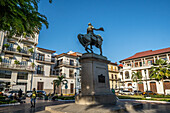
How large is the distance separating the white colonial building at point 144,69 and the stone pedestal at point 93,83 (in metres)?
34.0

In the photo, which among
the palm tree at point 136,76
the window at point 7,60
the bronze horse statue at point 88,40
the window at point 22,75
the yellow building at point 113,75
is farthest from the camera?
the yellow building at point 113,75

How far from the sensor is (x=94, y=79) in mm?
8391

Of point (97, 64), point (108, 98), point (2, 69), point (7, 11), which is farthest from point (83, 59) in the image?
point (2, 69)

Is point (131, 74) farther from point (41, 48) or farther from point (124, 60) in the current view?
point (41, 48)

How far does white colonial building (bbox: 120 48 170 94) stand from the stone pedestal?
34027mm

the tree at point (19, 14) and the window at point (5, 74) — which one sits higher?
the tree at point (19, 14)

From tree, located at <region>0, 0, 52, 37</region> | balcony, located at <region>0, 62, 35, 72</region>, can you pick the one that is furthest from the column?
tree, located at <region>0, 0, 52, 37</region>

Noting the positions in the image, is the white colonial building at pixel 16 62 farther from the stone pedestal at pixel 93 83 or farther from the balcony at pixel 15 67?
the stone pedestal at pixel 93 83

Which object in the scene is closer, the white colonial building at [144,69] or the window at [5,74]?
the window at [5,74]

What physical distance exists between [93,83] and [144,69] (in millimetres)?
42835

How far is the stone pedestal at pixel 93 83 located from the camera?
7844mm

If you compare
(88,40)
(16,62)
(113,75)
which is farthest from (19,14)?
(113,75)

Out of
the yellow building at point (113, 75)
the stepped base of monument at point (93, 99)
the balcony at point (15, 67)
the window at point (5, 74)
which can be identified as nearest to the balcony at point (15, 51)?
the balcony at point (15, 67)

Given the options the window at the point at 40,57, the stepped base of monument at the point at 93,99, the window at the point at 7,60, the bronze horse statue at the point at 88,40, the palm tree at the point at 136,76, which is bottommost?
the stepped base of monument at the point at 93,99
